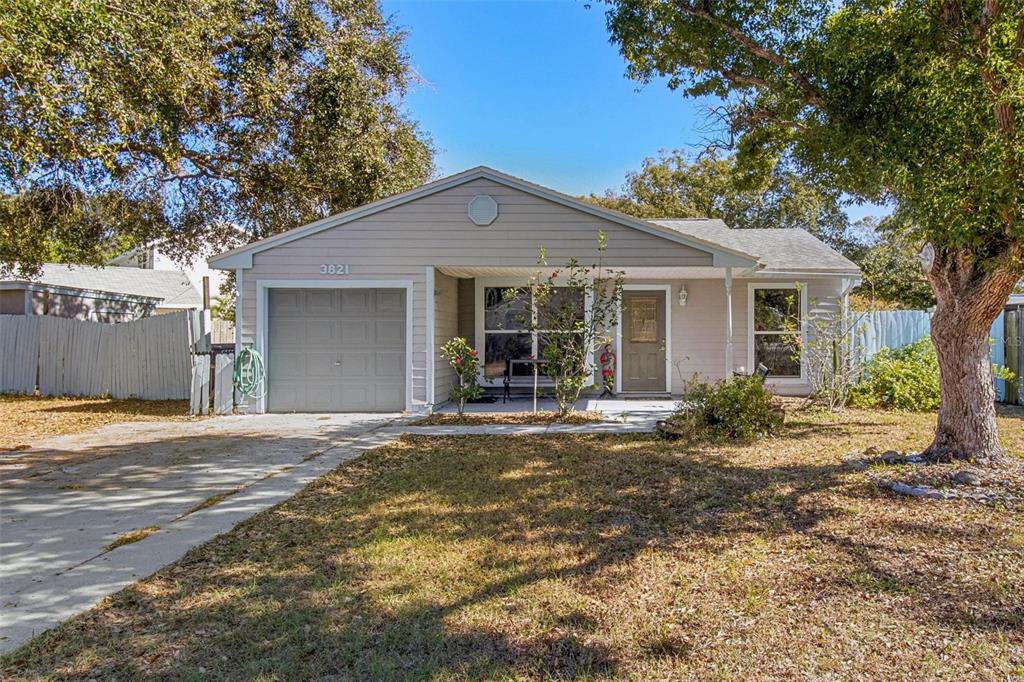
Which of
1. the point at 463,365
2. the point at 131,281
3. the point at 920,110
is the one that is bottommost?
the point at 463,365

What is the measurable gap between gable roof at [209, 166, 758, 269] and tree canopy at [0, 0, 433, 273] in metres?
1.83

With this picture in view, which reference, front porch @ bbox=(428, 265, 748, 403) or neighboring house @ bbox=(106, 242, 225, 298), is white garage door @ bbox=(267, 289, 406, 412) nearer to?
front porch @ bbox=(428, 265, 748, 403)

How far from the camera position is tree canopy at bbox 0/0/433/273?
20.0 feet

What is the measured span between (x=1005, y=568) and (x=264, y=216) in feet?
45.9

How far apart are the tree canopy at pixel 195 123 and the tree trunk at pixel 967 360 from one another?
26.7ft

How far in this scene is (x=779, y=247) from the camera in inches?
507

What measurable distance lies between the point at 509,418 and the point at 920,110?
21.3 ft

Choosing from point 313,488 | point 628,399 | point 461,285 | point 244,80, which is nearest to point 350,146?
point 244,80

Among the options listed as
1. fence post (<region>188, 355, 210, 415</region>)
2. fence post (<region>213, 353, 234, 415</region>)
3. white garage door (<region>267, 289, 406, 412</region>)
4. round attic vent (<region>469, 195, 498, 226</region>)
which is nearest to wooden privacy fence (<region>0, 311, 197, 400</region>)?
fence post (<region>188, 355, 210, 415</region>)

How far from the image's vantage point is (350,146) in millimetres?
12305

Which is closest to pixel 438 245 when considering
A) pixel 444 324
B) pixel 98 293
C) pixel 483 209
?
pixel 483 209

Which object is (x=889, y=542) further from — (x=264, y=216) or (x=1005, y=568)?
(x=264, y=216)

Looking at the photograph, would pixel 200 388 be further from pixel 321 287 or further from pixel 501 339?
pixel 501 339

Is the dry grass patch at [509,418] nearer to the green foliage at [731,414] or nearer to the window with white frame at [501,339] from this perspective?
the green foliage at [731,414]
